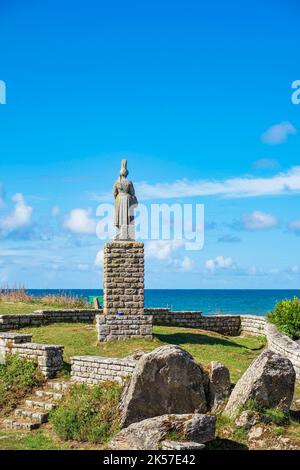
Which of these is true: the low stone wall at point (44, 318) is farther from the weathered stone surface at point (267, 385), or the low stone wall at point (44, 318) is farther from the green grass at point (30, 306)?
the weathered stone surface at point (267, 385)

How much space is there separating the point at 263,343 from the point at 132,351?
753 cm

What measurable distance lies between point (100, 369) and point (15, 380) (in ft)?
9.63

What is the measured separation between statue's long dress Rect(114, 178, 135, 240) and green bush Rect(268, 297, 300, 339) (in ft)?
21.5

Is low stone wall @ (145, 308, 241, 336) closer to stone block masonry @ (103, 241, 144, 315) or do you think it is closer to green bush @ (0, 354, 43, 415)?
stone block masonry @ (103, 241, 144, 315)

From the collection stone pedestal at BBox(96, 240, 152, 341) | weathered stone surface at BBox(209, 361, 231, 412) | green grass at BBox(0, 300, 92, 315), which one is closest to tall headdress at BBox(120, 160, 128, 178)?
stone pedestal at BBox(96, 240, 152, 341)

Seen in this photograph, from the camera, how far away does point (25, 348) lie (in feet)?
57.2

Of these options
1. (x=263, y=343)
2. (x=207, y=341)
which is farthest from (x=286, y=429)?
(x=263, y=343)

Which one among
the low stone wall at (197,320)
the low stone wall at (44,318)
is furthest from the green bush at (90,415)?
the low stone wall at (197,320)

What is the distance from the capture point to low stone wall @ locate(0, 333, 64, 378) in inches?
651

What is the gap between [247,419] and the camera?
40.8 ft

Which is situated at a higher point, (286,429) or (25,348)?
(25,348)

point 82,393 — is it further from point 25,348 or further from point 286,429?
point 286,429

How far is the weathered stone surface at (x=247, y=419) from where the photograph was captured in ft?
40.6

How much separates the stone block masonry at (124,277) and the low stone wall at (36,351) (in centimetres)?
424
